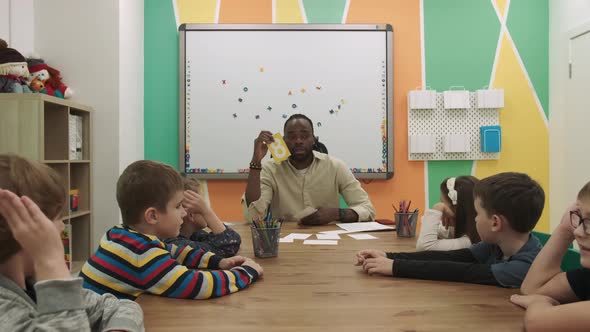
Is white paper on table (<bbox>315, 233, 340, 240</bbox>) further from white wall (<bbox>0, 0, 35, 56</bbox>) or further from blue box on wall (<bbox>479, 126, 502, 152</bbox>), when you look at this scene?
white wall (<bbox>0, 0, 35, 56</bbox>)

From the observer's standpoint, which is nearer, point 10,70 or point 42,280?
point 42,280

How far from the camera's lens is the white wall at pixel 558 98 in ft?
13.0

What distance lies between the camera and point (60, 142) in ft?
11.2

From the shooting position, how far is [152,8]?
4129mm

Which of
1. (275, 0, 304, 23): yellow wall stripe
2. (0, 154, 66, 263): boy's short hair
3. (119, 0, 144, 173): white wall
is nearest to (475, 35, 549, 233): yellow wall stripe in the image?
(275, 0, 304, 23): yellow wall stripe

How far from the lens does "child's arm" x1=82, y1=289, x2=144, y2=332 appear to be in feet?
2.94

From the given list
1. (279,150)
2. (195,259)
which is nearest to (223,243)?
(195,259)

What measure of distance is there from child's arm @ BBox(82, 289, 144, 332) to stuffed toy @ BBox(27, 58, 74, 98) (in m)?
2.88

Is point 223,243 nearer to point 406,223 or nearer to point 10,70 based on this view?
point 406,223

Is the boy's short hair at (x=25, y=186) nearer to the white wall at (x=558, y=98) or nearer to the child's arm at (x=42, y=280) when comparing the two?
the child's arm at (x=42, y=280)

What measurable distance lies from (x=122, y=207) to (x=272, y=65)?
3.04 meters

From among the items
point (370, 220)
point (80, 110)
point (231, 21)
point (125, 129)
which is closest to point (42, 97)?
point (80, 110)

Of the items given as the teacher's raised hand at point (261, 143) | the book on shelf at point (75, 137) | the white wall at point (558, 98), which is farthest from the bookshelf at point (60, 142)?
the white wall at point (558, 98)

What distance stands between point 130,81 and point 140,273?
3056mm
